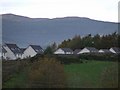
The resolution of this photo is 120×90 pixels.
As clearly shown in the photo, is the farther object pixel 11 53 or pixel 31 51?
pixel 31 51

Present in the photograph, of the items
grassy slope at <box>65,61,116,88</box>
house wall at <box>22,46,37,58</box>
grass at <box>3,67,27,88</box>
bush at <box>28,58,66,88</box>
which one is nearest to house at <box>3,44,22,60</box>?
house wall at <box>22,46,37,58</box>

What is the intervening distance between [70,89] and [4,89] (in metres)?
1.44

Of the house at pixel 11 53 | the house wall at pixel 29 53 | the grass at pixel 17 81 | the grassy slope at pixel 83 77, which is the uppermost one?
the house at pixel 11 53

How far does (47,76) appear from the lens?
6.33 m

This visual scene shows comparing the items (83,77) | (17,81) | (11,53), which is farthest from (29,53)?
(17,81)

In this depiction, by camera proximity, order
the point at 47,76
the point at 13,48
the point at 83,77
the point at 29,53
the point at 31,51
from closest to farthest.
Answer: the point at 47,76, the point at 83,77, the point at 13,48, the point at 29,53, the point at 31,51

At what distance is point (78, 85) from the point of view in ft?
24.5

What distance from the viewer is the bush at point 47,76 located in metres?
6.29

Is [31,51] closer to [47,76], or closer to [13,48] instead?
[13,48]

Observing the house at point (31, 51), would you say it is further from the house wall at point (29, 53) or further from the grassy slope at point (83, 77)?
the grassy slope at point (83, 77)

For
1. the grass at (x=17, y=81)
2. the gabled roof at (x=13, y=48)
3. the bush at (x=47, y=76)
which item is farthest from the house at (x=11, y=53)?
the bush at (x=47, y=76)

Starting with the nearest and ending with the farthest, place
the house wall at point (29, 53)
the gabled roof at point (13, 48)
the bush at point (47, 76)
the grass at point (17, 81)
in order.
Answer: the bush at point (47, 76)
the grass at point (17, 81)
the house wall at point (29, 53)
the gabled roof at point (13, 48)

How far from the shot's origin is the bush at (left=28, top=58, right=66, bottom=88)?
6.29 metres

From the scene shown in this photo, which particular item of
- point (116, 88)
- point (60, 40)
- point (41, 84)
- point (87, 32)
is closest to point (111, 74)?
point (116, 88)
